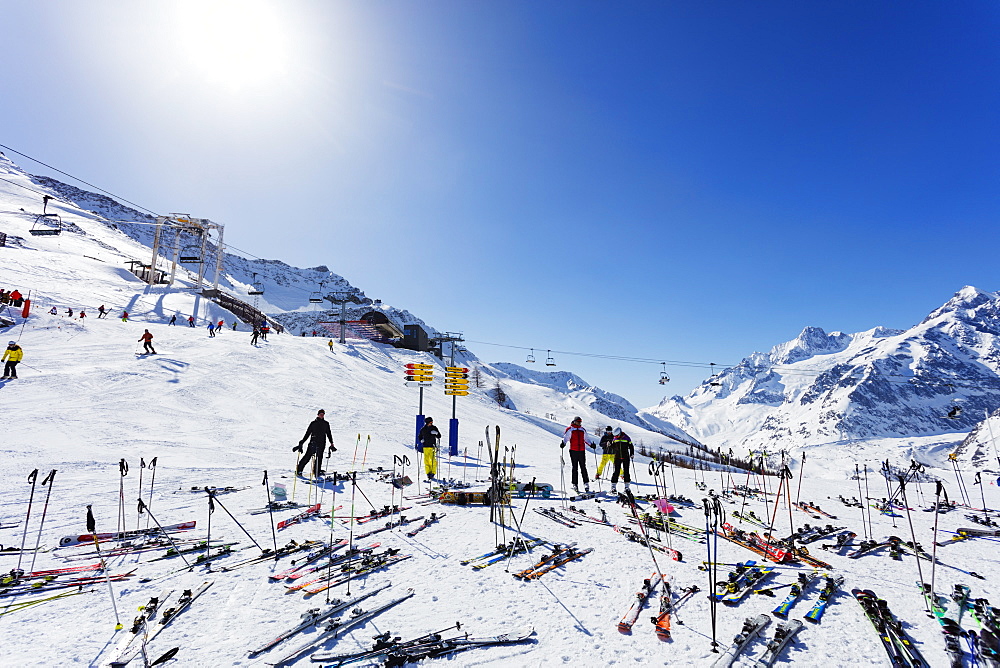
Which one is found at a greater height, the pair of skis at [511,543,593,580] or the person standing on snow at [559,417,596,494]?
the person standing on snow at [559,417,596,494]

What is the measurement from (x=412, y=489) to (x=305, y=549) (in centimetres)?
509

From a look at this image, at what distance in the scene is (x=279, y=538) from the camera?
22.7ft

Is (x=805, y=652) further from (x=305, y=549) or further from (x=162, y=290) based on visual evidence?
(x=162, y=290)

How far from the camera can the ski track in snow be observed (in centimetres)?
405

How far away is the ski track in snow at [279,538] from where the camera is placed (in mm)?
4051

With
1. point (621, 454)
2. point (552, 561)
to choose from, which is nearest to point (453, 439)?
point (621, 454)

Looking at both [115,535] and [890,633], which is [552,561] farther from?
[115,535]

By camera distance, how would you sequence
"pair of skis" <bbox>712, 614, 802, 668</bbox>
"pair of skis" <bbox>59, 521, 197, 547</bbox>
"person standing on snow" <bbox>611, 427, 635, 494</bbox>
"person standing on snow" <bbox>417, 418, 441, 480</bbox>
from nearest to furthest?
"pair of skis" <bbox>712, 614, 802, 668</bbox> < "pair of skis" <bbox>59, 521, 197, 547</bbox> < "person standing on snow" <bbox>611, 427, 635, 494</bbox> < "person standing on snow" <bbox>417, 418, 441, 480</bbox>

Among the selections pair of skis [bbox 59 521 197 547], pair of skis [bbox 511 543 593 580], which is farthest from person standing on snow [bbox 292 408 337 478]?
pair of skis [bbox 511 543 593 580]

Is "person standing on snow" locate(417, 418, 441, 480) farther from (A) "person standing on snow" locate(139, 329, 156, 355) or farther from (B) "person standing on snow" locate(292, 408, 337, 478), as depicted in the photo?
(A) "person standing on snow" locate(139, 329, 156, 355)

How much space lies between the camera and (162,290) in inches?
1786

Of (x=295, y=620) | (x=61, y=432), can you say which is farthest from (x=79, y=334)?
(x=295, y=620)

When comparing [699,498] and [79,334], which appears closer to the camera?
[699,498]

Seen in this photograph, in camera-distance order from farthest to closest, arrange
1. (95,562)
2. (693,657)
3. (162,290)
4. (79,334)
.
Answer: (162,290) < (79,334) < (95,562) < (693,657)
